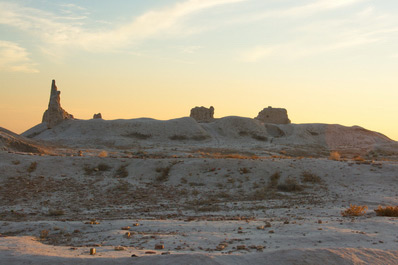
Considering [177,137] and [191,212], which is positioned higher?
[177,137]

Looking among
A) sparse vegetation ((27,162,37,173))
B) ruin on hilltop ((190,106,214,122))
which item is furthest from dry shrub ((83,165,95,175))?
ruin on hilltop ((190,106,214,122))

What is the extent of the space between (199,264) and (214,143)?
47749 mm

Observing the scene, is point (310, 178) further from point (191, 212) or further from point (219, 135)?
point (219, 135)

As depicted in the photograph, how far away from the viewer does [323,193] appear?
680 inches

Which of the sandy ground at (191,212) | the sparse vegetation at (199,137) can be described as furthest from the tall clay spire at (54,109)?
the sandy ground at (191,212)

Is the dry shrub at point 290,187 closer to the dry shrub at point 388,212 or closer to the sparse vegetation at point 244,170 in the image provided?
the sparse vegetation at point 244,170

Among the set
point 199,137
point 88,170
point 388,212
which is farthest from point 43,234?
point 199,137

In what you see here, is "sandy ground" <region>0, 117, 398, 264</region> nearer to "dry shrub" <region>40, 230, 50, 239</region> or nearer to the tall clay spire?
"dry shrub" <region>40, 230, 50, 239</region>

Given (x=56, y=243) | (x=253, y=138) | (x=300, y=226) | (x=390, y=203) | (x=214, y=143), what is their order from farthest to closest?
(x=253, y=138)
(x=214, y=143)
(x=390, y=203)
(x=300, y=226)
(x=56, y=243)

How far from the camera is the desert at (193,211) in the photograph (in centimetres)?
Result: 702

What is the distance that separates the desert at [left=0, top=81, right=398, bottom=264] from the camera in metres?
7.02

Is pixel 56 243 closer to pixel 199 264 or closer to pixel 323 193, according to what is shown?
pixel 199 264

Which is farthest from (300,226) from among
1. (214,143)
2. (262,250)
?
(214,143)

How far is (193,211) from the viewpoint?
1405 centimetres
